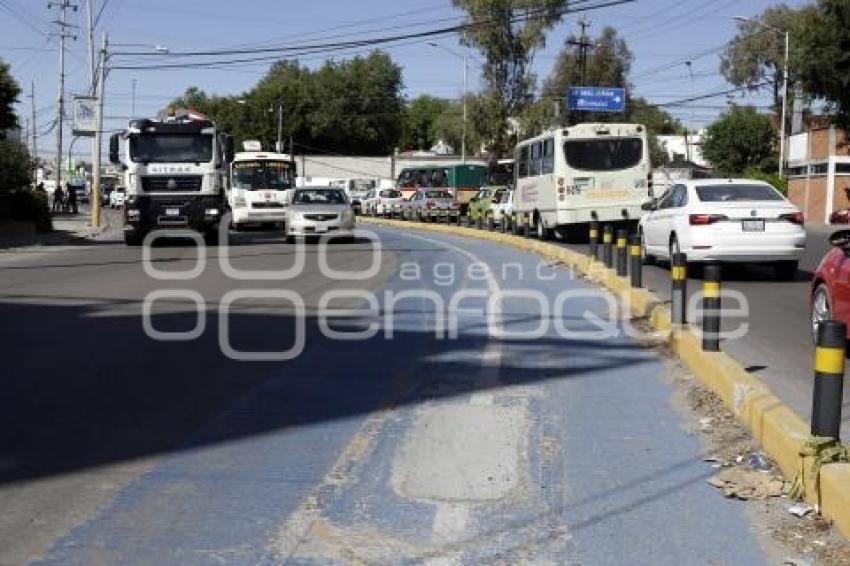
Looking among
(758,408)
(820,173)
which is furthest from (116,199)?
(758,408)

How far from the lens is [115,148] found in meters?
26.4

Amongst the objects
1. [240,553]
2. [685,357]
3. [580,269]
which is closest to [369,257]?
[580,269]

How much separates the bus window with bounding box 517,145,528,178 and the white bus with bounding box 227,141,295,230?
Result: 26.6ft

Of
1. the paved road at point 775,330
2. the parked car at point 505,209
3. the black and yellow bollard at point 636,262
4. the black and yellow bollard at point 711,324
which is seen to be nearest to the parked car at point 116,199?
the parked car at point 505,209

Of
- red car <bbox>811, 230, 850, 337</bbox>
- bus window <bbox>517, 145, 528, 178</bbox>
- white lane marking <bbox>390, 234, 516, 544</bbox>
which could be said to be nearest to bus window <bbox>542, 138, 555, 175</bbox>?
bus window <bbox>517, 145, 528, 178</bbox>

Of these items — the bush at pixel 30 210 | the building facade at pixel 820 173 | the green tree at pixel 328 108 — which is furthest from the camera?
the green tree at pixel 328 108

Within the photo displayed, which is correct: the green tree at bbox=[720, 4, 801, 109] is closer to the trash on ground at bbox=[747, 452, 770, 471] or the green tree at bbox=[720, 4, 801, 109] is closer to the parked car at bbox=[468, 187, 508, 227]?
the parked car at bbox=[468, 187, 508, 227]

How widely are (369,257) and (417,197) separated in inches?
992

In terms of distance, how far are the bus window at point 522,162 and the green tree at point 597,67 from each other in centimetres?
4072

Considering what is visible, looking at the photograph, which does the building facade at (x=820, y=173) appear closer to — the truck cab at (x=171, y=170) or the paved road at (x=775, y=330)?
the truck cab at (x=171, y=170)

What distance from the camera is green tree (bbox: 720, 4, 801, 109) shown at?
255 ft

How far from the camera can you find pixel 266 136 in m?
107

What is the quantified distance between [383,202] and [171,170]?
29738 mm

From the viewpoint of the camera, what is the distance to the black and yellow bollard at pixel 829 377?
224 inches
